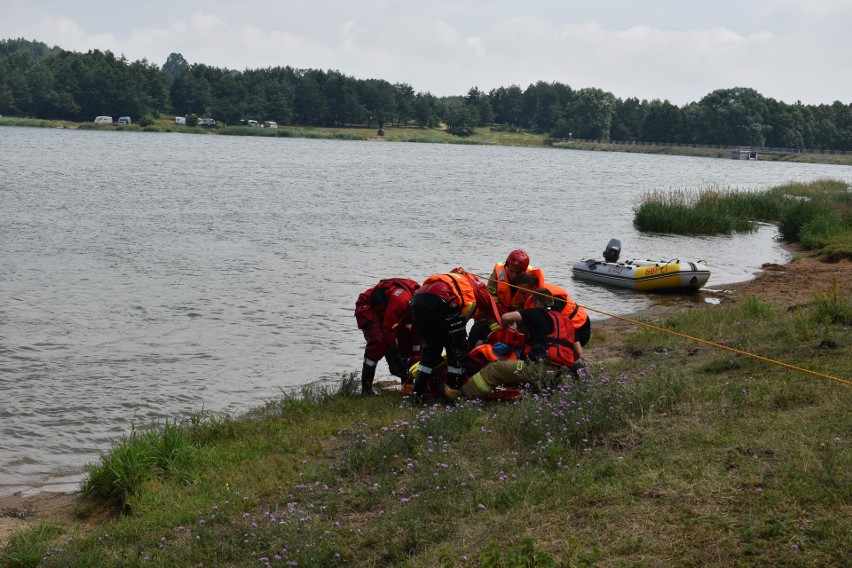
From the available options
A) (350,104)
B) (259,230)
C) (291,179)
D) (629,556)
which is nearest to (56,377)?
(629,556)

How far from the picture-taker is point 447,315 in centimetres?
887

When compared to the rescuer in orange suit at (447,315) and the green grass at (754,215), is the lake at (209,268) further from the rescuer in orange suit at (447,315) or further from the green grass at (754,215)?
the rescuer in orange suit at (447,315)

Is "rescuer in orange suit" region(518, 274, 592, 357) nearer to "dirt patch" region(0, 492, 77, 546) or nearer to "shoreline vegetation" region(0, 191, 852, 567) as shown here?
"shoreline vegetation" region(0, 191, 852, 567)

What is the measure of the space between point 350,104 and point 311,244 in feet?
373

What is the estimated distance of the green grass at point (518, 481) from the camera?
4941 mm

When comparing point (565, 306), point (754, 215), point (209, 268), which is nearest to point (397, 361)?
point (565, 306)

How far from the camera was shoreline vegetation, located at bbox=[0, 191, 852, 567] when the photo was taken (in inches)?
195

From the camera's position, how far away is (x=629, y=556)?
4.75 metres

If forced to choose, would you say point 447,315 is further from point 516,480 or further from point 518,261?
point 516,480

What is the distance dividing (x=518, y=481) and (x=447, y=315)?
3045 mm

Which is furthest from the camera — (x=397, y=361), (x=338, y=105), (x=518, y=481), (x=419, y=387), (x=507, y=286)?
(x=338, y=105)

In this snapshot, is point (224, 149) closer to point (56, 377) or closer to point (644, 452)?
point (56, 377)

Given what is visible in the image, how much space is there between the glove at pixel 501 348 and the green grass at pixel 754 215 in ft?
56.9

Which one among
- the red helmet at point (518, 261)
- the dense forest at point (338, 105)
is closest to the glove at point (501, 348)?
the red helmet at point (518, 261)
